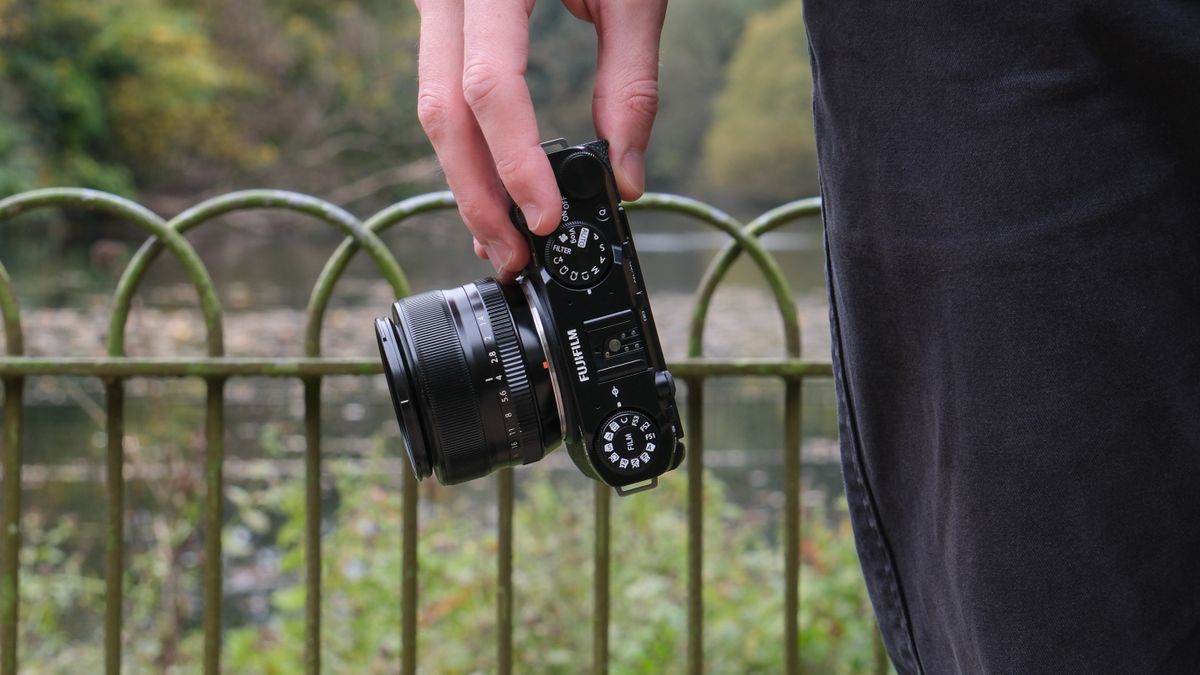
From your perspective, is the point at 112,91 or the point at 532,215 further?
the point at 112,91

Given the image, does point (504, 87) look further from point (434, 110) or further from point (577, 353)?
point (577, 353)

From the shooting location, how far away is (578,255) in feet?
2.13

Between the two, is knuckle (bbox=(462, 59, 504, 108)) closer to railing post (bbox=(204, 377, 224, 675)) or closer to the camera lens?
the camera lens

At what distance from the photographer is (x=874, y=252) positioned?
1.63 ft

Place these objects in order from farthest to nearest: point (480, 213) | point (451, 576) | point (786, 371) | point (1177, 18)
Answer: point (451, 576) < point (786, 371) < point (480, 213) < point (1177, 18)

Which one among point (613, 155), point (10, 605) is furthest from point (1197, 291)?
point (10, 605)

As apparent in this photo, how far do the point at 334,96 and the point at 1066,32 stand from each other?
17.2 m

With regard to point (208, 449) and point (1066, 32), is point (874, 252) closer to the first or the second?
point (1066, 32)

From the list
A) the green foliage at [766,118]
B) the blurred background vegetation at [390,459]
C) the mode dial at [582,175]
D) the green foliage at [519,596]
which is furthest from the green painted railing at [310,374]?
the green foliage at [766,118]

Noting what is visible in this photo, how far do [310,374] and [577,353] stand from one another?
0.69 m

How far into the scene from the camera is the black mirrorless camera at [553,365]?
66 centimetres

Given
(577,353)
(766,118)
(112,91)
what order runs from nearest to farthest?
(577,353) < (766,118) < (112,91)

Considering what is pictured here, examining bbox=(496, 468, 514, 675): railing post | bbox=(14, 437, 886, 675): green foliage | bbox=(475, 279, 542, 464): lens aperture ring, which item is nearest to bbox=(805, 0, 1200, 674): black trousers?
bbox=(475, 279, 542, 464): lens aperture ring

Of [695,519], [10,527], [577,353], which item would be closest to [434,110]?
[577,353]
